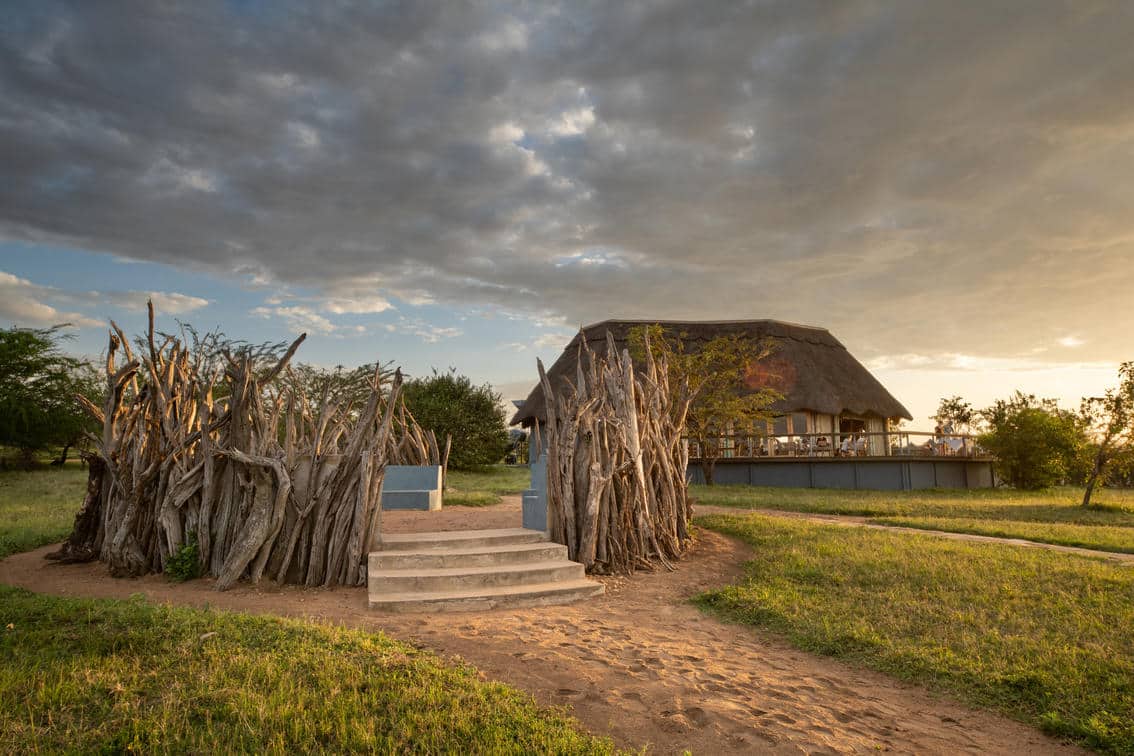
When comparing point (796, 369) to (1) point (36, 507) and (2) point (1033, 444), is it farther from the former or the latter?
(1) point (36, 507)

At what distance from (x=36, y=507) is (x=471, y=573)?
10536mm

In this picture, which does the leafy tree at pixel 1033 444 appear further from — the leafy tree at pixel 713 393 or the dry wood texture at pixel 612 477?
the dry wood texture at pixel 612 477

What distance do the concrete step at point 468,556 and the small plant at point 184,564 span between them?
1.80m

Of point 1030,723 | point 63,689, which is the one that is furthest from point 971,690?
point 63,689

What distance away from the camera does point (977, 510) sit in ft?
45.9

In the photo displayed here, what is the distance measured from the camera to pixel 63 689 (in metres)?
3.38

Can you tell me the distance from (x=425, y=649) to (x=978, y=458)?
2306cm

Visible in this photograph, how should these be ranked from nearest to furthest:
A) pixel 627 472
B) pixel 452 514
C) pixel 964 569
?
1. pixel 964 569
2. pixel 627 472
3. pixel 452 514

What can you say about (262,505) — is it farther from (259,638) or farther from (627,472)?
(627,472)

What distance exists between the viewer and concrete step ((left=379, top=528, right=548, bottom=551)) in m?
7.27

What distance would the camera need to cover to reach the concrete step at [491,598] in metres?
5.88

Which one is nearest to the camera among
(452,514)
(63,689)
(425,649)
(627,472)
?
(63,689)

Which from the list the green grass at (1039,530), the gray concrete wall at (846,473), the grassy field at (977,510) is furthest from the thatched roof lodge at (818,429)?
the green grass at (1039,530)

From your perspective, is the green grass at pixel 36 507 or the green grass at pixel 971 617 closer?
the green grass at pixel 971 617
